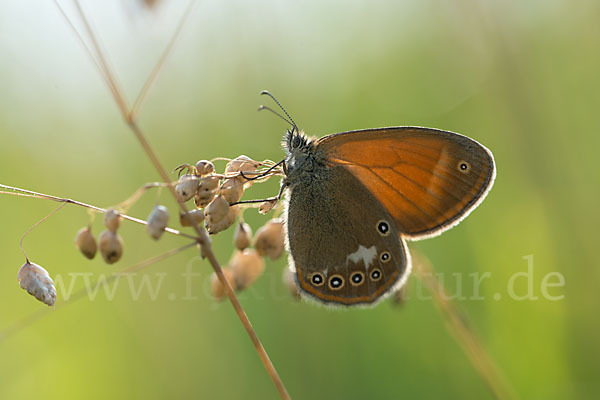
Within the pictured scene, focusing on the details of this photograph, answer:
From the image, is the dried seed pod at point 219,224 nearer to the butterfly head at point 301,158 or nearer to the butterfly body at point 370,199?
the butterfly body at point 370,199

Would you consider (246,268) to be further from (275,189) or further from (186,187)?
(275,189)

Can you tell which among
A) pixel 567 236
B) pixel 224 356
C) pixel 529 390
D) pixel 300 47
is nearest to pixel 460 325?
pixel 529 390

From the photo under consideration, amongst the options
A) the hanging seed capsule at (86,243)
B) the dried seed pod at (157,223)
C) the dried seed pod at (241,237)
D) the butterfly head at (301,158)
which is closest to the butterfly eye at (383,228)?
the butterfly head at (301,158)

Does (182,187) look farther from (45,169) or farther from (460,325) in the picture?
(45,169)

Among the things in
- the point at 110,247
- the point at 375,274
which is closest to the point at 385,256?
the point at 375,274

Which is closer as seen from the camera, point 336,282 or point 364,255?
point 336,282

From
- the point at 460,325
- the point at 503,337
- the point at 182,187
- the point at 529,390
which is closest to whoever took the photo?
the point at 182,187
